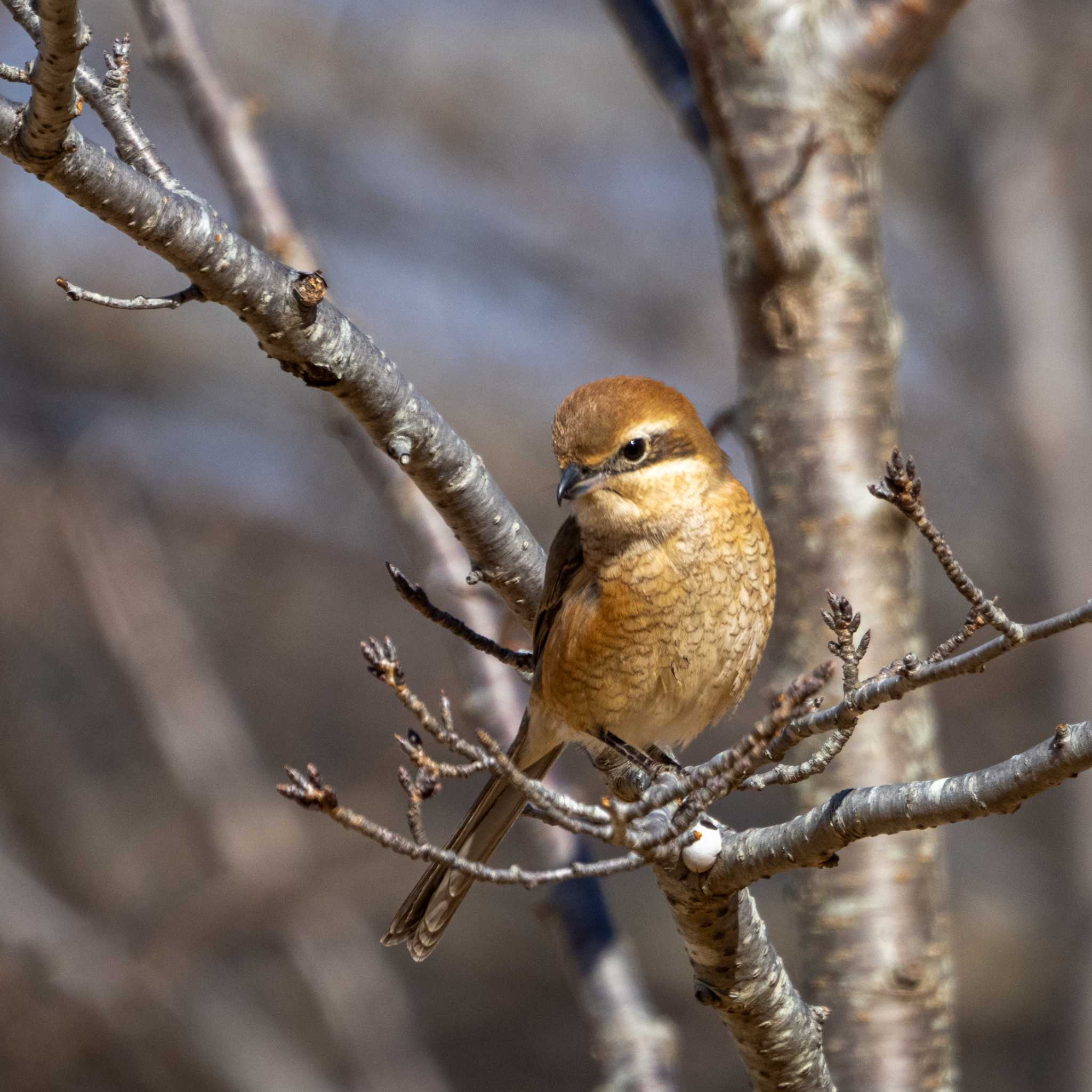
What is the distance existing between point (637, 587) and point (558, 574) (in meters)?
0.21

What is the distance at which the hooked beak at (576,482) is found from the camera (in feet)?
10.7

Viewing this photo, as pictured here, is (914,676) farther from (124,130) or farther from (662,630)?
(124,130)

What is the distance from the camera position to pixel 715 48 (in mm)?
3980

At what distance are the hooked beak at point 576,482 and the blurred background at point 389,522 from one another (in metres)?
4.02

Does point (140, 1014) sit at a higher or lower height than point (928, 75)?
lower

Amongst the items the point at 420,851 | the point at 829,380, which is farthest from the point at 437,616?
the point at 829,380

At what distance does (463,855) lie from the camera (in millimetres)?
3709

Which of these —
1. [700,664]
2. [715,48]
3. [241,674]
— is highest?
[241,674]

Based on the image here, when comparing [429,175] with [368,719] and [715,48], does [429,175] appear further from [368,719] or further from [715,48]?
[715,48]

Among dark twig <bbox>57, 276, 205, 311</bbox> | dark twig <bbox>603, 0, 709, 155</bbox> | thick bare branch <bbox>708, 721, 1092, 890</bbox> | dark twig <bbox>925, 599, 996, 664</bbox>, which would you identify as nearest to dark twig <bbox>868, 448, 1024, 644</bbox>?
dark twig <bbox>925, 599, 996, 664</bbox>

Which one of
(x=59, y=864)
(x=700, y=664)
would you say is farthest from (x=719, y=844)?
(x=59, y=864)

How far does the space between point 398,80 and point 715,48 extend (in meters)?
8.57

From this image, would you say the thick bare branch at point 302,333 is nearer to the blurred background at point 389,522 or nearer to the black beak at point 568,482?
the black beak at point 568,482

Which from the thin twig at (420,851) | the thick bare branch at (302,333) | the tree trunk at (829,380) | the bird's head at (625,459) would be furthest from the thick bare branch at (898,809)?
the tree trunk at (829,380)
